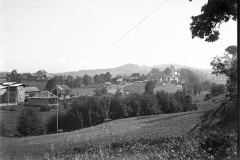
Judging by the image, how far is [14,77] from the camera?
1273cm

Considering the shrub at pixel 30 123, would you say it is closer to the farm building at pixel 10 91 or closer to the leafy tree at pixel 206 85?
the farm building at pixel 10 91

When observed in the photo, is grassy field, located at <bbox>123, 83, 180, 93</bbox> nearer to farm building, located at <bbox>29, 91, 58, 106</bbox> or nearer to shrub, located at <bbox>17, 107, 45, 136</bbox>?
farm building, located at <bbox>29, 91, 58, 106</bbox>

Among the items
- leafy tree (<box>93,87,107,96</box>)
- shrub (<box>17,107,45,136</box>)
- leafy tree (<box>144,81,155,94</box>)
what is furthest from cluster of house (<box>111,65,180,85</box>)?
shrub (<box>17,107,45,136</box>)

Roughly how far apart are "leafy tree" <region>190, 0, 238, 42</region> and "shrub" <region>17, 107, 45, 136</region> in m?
15.5

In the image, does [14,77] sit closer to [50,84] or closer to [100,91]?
[50,84]

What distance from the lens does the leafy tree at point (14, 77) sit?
1222 cm

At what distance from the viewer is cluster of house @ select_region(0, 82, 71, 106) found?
13086 millimetres

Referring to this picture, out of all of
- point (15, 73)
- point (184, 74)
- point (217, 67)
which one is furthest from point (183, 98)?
point (15, 73)

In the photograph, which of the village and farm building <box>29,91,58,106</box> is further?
farm building <box>29,91,58,106</box>

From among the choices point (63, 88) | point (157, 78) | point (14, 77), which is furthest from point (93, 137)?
point (157, 78)

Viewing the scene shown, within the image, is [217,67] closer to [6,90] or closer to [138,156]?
[138,156]

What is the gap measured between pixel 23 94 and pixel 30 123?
7040 millimetres

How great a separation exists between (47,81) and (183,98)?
15500 millimetres

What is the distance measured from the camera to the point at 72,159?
5.05 metres
